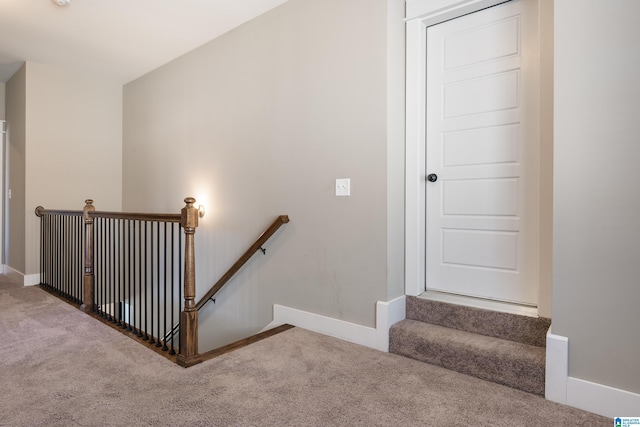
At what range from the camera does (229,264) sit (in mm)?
3512

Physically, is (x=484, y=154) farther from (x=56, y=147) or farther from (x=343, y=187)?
(x=56, y=147)

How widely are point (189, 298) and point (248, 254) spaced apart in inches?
32.0

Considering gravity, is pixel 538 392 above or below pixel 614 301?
below

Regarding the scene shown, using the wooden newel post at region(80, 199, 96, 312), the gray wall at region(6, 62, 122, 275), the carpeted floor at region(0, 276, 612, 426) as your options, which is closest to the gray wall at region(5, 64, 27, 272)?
the gray wall at region(6, 62, 122, 275)

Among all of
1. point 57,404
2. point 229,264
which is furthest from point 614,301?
point 229,264

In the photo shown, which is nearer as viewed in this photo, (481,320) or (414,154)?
(481,320)

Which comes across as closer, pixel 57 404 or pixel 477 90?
pixel 57 404

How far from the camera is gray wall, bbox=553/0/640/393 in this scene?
1.65 m

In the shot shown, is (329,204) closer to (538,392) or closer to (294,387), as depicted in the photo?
(294,387)

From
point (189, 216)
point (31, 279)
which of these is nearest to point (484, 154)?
point (189, 216)

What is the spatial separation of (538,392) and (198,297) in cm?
306

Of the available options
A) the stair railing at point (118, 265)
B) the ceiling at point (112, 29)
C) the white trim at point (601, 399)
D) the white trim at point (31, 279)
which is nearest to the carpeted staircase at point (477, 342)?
the white trim at point (601, 399)

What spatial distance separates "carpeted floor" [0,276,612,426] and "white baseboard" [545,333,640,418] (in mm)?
50

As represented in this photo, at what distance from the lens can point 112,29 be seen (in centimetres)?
347
